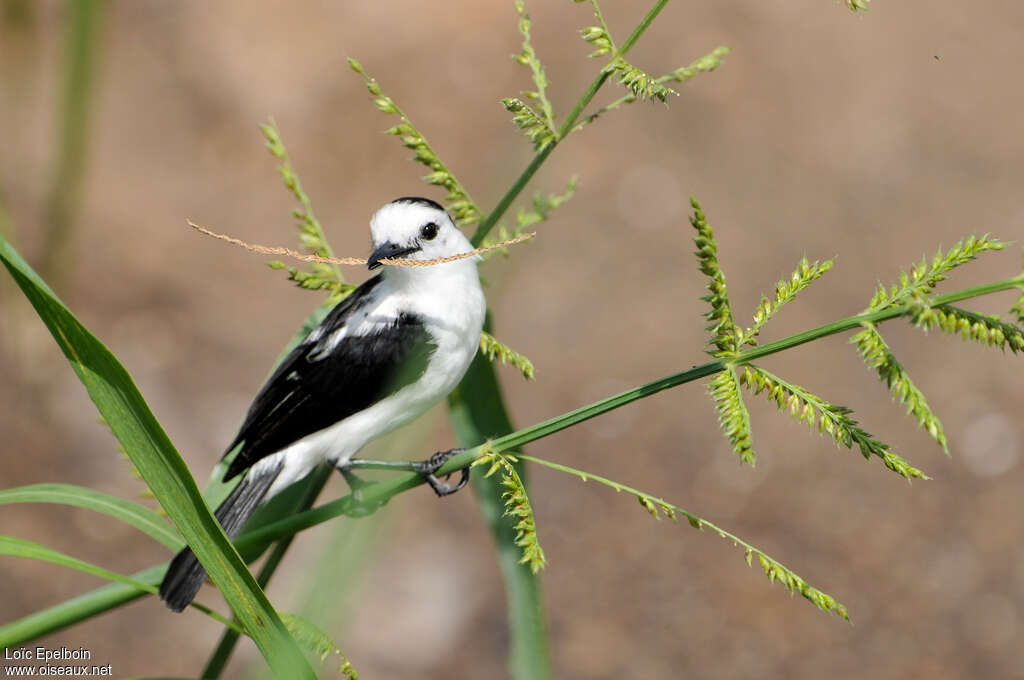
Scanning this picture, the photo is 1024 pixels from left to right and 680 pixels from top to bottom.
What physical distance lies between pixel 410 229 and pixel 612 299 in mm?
3500

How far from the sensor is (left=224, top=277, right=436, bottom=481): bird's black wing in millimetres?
1712

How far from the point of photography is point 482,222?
135 cm

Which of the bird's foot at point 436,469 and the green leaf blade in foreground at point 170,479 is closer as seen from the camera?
the green leaf blade in foreground at point 170,479

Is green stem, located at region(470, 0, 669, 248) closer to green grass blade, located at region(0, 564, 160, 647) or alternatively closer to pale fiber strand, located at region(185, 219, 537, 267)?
pale fiber strand, located at region(185, 219, 537, 267)

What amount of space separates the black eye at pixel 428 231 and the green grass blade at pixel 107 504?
0.65 m

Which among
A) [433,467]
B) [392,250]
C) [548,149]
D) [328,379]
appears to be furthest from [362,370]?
[548,149]

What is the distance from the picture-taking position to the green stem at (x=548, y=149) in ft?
3.60

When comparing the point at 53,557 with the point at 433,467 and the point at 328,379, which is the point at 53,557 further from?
the point at 328,379

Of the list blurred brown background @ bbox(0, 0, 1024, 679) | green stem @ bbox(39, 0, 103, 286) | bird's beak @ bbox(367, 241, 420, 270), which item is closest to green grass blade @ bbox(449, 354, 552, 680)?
bird's beak @ bbox(367, 241, 420, 270)

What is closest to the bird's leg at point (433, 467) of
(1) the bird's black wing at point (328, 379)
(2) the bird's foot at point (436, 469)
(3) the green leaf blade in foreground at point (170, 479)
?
(2) the bird's foot at point (436, 469)

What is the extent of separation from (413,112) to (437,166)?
4.67 m

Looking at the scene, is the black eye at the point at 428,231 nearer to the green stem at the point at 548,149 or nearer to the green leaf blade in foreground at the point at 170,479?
Answer: the green stem at the point at 548,149

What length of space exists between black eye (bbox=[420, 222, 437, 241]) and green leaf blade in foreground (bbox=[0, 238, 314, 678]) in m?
0.86

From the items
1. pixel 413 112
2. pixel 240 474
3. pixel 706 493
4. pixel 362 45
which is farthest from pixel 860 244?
pixel 240 474
